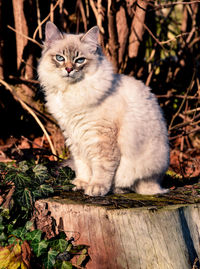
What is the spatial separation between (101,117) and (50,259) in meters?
1.14

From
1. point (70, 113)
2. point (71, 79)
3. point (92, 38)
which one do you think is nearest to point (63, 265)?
point (70, 113)

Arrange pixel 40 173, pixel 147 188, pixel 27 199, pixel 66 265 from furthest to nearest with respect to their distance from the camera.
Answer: pixel 147 188 → pixel 40 173 → pixel 27 199 → pixel 66 265

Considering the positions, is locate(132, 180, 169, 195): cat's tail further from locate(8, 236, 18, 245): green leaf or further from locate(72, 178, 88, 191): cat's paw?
locate(8, 236, 18, 245): green leaf

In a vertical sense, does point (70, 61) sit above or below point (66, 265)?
above

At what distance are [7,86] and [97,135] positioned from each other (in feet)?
6.03

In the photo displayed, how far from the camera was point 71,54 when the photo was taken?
265cm

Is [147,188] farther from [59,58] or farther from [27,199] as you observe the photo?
[59,58]

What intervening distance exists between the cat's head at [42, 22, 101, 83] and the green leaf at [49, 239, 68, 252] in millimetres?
1284

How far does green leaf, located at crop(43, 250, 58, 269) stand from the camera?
196 cm

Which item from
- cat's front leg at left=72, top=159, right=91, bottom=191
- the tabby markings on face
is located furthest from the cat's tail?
the tabby markings on face

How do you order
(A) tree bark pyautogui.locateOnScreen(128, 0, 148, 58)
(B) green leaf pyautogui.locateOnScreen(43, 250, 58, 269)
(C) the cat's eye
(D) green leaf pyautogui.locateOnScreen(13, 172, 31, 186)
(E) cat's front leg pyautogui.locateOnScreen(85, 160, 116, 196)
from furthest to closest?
(A) tree bark pyautogui.locateOnScreen(128, 0, 148, 58)
(C) the cat's eye
(E) cat's front leg pyautogui.locateOnScreen(85, 160, 116, 196)
(D) green leaf pyautogui.locateOnScreen(13, 172, 31, 186)
(B) green leaf pyautogui.locateOnScreen(43, 250, 58, 269)

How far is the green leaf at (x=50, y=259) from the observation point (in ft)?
6.42

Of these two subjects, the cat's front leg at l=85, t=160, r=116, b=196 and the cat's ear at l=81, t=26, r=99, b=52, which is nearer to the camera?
the cat's front leg at l=85, t=160, r=116, b=196

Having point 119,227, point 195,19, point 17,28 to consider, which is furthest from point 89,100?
point 195,19
